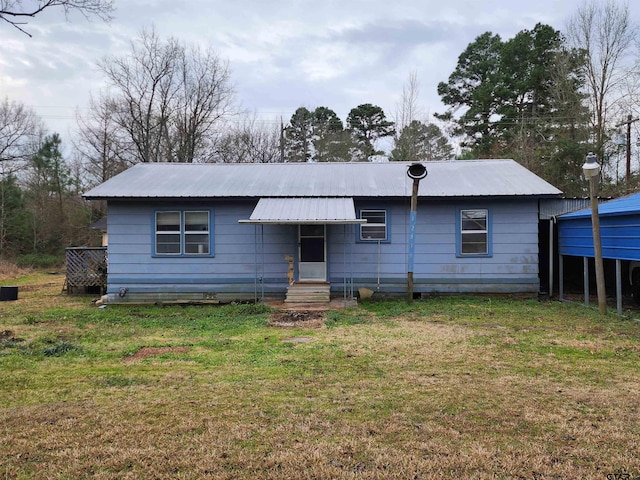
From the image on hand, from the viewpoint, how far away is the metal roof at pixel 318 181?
1120 cm

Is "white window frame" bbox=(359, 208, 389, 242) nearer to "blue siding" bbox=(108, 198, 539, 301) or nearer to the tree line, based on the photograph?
"blue siding" bbox=(108, 198, 539, 301)

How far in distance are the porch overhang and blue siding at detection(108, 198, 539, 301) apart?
0.76 m

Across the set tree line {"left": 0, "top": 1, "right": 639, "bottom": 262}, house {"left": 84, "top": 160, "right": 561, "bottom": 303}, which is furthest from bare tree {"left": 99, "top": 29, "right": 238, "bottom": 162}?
house {"left": 84, "top": 160, "right": 561, "bottom": 303}

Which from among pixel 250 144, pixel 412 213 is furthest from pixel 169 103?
pixel 412 213

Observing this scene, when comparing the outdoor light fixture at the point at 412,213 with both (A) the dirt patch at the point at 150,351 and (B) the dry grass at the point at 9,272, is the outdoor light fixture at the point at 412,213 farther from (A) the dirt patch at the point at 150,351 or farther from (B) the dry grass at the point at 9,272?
(B) the dry grass at the point at 9,272

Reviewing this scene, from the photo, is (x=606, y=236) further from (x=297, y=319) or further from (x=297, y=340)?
(x=297, y=340)

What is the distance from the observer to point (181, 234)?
11.5 m

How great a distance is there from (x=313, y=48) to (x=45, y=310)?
43.4 feet

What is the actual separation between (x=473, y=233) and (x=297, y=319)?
5663 mm

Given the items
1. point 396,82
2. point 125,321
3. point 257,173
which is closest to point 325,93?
point 396,82

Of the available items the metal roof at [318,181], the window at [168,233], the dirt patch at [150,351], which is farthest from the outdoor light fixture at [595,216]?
the window at [168,233]

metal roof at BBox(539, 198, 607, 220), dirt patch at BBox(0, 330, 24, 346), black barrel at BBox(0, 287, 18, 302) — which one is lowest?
dirt patch at BBox(0, 330, 24, 346)

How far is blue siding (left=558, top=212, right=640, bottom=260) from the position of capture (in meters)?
8.32

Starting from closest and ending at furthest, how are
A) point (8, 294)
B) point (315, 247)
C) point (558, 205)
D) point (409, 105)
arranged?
1. point (315, 247)
2. point (558, 205)
3. point (8, 294)
4. point (409, 105)
